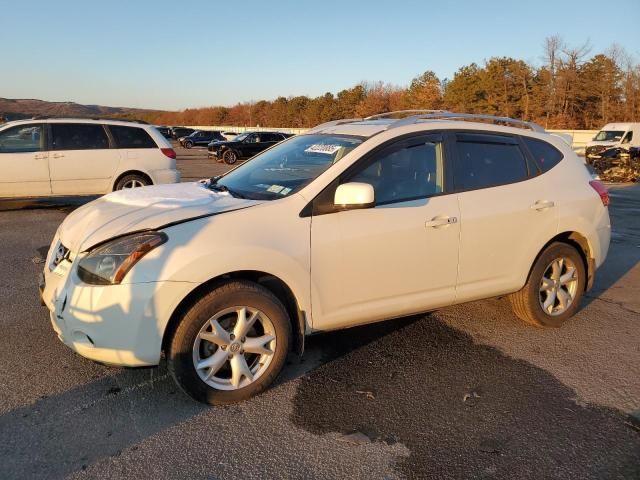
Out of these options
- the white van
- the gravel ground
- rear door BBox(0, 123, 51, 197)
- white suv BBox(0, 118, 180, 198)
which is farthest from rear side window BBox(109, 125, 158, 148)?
the white van

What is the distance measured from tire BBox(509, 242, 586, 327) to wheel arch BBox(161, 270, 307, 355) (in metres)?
2.08

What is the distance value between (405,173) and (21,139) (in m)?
8.22

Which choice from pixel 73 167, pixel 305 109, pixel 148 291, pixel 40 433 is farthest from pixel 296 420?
pixel 305 109

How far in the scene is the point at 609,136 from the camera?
86.2ft

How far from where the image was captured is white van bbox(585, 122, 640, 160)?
82.4 feet

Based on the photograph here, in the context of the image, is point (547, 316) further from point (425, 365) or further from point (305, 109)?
point (305, 109)

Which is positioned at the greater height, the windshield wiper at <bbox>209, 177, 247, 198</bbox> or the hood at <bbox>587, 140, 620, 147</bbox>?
the hood at <bbox>587, 140, 620, 147</bbox>

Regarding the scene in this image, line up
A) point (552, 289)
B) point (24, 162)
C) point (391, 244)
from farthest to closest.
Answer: point (24, 162) < point (552, 289) < point (391, 244)

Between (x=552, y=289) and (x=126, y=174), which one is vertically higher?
(x=126, y=174)

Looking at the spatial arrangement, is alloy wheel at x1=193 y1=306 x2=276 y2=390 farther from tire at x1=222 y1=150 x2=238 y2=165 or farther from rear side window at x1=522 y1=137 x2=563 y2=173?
tire at x1=222 y1=150 x2=238 y2=165

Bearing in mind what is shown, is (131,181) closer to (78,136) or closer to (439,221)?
(78,136)

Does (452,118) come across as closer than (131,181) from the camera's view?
Yes

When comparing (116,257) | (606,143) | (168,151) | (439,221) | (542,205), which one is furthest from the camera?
→ (606,143)

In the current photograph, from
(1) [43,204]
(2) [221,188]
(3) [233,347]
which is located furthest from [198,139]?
(3) [233,347]
